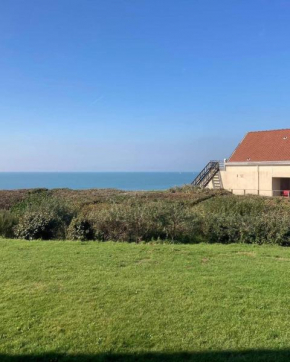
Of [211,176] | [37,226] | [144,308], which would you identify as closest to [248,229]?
[144,308]

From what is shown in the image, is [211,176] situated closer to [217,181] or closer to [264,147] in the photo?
[217,181]

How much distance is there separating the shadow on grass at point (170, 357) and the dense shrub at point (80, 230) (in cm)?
607

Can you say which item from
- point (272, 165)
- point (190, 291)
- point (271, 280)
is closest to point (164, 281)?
point (190, 291)

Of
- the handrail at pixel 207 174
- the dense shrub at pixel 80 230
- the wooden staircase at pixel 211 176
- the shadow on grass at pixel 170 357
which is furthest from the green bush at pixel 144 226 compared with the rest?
the handrail at pixel 207 174

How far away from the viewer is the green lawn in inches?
132

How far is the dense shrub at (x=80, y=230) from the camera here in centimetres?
936

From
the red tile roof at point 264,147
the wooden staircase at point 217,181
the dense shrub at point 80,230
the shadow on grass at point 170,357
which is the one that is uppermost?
the red tile roof at point 264,147

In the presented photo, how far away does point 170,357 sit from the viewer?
10.6 ft

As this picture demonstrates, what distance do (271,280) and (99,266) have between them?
294 centimetres

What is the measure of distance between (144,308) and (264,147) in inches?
1200

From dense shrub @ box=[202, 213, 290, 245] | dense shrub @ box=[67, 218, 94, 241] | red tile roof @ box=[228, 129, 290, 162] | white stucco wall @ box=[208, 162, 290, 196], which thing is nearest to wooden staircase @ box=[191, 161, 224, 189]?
white stucco wall @ box=[208, 162, 290, 196]

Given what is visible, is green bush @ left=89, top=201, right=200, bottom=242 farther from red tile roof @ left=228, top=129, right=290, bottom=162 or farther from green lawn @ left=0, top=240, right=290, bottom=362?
red tile roof @ left=228, top=129, right=290, bottom=162

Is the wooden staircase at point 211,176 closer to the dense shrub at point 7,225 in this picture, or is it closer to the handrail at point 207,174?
the handrail at point 207,174

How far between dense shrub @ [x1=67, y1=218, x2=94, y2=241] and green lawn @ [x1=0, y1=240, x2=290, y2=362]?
2.59 metres
